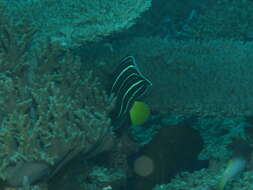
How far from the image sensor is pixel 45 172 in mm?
3086

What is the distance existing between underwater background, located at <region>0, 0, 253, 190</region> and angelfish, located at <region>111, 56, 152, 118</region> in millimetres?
12

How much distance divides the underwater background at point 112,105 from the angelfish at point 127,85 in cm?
1

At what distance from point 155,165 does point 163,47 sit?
2.76m

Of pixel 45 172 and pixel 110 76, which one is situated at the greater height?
pixel 110 76

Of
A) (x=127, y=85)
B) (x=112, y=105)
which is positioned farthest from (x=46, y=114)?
(x=127, y=85)

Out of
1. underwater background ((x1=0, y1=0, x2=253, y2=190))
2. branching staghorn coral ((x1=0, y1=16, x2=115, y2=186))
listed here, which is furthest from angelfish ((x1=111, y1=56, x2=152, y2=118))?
branching staghorn coral ((x1=0, y1=16, x2=115, y2=186))

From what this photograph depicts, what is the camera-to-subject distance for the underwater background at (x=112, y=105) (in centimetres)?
313

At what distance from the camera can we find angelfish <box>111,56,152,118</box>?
3738mm

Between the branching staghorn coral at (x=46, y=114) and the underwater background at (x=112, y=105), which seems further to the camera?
the underwater background at (x=112, y=105)

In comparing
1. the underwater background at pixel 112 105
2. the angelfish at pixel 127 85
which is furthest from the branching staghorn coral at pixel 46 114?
the angelfish at pixel 127 85

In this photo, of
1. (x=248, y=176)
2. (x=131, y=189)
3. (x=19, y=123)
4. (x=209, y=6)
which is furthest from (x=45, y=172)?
(x=209, y=6)

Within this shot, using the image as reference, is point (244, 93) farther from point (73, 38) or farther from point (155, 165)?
point (73, 38)

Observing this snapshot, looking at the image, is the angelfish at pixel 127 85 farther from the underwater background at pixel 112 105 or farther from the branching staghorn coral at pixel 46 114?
the branching staghorn coral at pixel 46 114

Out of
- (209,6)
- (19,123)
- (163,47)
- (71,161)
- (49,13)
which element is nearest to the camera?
(19,123)
